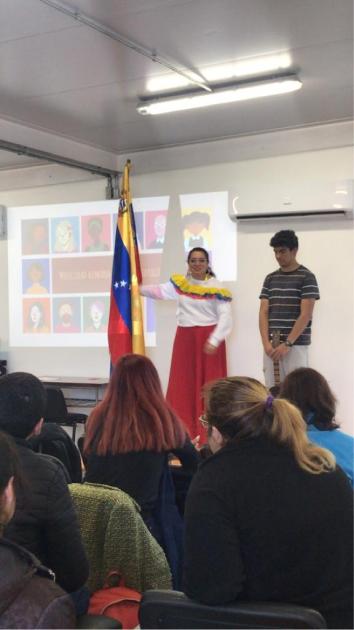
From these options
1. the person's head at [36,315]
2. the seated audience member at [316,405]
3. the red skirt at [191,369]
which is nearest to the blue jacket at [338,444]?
the seated audience member at [316,405]

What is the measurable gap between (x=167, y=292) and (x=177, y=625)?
12.8 feet

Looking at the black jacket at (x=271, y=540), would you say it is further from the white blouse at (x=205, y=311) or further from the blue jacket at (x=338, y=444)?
the white blouse at (x=205, y=311)

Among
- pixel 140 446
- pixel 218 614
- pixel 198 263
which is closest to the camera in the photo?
pixel 218 614

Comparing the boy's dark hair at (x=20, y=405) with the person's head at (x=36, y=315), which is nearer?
the boy's dark hair at (x=20, y=405)

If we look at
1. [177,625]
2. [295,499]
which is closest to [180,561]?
[177,625]

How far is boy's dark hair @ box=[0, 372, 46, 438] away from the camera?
1.74 meters

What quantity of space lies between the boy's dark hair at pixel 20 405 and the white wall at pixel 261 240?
3.50m

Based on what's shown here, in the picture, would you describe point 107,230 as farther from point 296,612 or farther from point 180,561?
point 296,612

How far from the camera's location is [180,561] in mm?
2158

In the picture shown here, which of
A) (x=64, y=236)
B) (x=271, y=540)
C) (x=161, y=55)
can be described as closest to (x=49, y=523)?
(x=271, y=540)

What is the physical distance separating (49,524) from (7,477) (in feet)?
1.34

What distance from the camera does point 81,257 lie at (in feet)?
19.3

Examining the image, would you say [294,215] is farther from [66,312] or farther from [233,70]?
[66,312]

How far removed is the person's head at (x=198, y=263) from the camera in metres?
4.88
